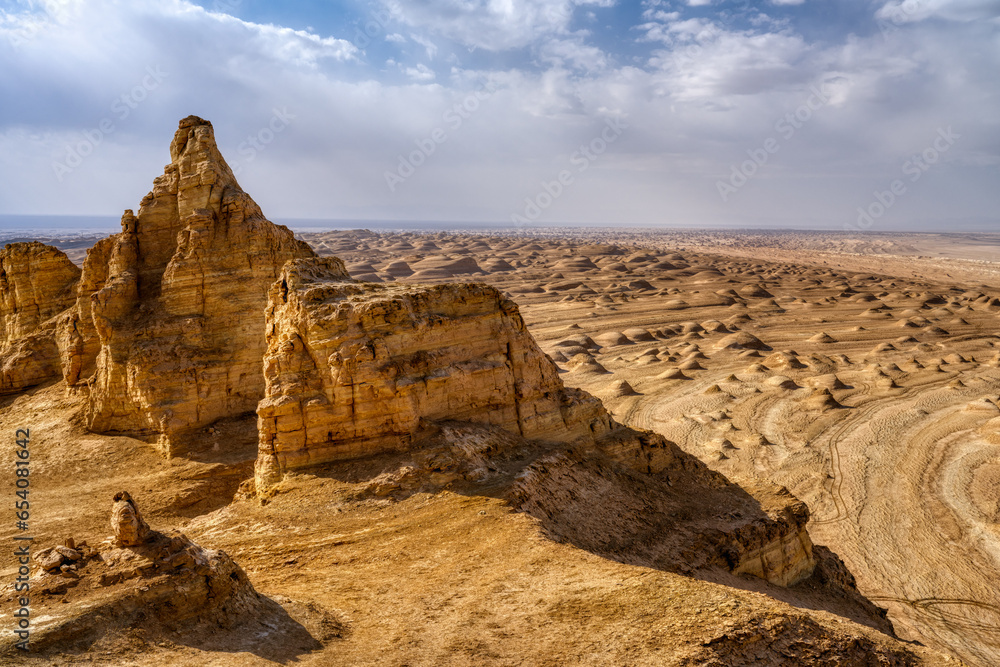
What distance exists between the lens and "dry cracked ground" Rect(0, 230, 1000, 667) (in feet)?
30.2

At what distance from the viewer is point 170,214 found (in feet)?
65.9

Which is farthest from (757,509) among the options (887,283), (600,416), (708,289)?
(887,283)

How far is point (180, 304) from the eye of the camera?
19094 mm

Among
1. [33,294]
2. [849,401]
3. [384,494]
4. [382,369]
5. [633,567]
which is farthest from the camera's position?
[849,401]

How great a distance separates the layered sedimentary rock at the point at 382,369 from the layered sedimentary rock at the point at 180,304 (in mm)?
5180

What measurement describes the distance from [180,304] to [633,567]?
50.7ft

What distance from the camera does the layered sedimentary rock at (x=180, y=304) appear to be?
60.0 ft

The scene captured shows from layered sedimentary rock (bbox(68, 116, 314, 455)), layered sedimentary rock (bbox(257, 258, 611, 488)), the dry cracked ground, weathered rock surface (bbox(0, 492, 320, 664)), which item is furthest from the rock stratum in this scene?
weathered rock surface (bbox(0, 492, 320, 664))

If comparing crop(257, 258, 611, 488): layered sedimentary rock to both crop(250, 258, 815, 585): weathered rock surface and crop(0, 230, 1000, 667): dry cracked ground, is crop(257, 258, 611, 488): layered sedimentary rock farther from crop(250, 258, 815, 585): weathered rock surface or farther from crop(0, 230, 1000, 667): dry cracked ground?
crop(0, 230, 1000, 667): dry cracked ground

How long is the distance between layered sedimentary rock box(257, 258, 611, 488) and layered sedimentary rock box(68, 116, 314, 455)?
17.0ft

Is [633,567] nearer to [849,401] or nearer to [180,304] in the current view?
[180,304]

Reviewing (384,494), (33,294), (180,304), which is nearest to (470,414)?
(384,494)

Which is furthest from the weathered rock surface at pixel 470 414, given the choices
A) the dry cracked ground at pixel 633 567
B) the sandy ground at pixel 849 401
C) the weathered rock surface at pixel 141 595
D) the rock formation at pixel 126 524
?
the sandy ground at pixel 849 401

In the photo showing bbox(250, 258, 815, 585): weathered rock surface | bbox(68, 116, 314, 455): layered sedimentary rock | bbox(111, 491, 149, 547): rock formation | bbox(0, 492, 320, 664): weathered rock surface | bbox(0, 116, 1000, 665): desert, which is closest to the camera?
bbox(0, 492, 320, 664): weathered rock surface
